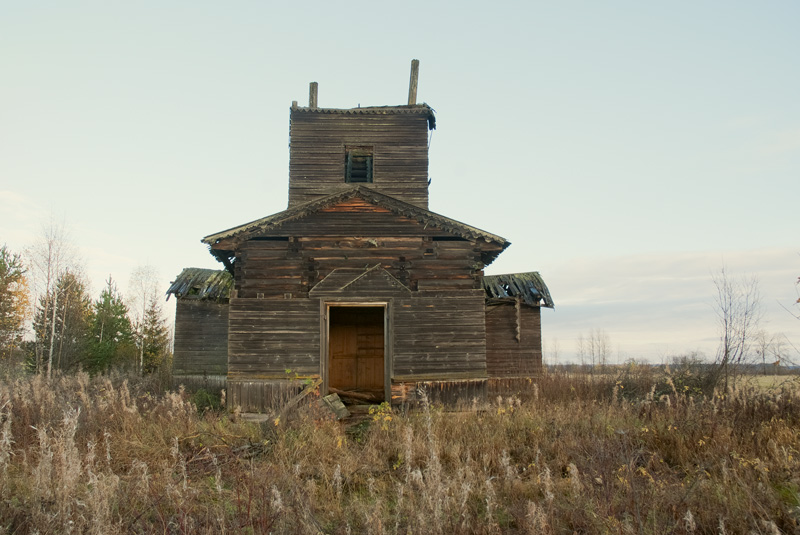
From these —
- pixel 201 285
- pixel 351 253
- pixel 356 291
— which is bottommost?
pixel 356 291

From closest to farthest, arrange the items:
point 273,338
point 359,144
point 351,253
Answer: point 273,338 < point 351,253 < point 359,144

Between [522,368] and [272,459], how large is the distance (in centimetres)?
1300

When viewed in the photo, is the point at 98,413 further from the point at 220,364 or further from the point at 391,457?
the point at 220,364

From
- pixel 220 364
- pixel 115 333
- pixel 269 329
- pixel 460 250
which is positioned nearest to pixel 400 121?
pixel 460 250

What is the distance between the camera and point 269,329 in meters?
12.5

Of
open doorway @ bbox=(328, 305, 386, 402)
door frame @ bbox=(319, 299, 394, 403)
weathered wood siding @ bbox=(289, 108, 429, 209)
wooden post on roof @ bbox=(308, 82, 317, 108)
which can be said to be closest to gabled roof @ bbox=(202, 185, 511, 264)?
door frame @ bbox=(319, 299, 394, 403)

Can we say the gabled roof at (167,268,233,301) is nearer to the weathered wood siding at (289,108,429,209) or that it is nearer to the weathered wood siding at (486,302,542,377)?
the weathered wood siding at (289,108,429,209)

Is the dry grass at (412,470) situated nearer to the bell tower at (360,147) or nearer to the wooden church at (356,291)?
the wooden church at (356,291)

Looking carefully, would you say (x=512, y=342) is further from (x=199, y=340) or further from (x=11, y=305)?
(x=11, y=305)

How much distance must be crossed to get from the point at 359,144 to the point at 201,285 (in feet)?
27.2

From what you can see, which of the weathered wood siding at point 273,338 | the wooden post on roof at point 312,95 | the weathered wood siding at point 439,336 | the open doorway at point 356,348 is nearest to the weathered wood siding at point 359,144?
the wooden post on roof at point 312,95

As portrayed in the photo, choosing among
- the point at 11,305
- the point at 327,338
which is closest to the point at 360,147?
the point at 327,338

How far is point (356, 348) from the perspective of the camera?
1805cm

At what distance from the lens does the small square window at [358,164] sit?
18.7m
